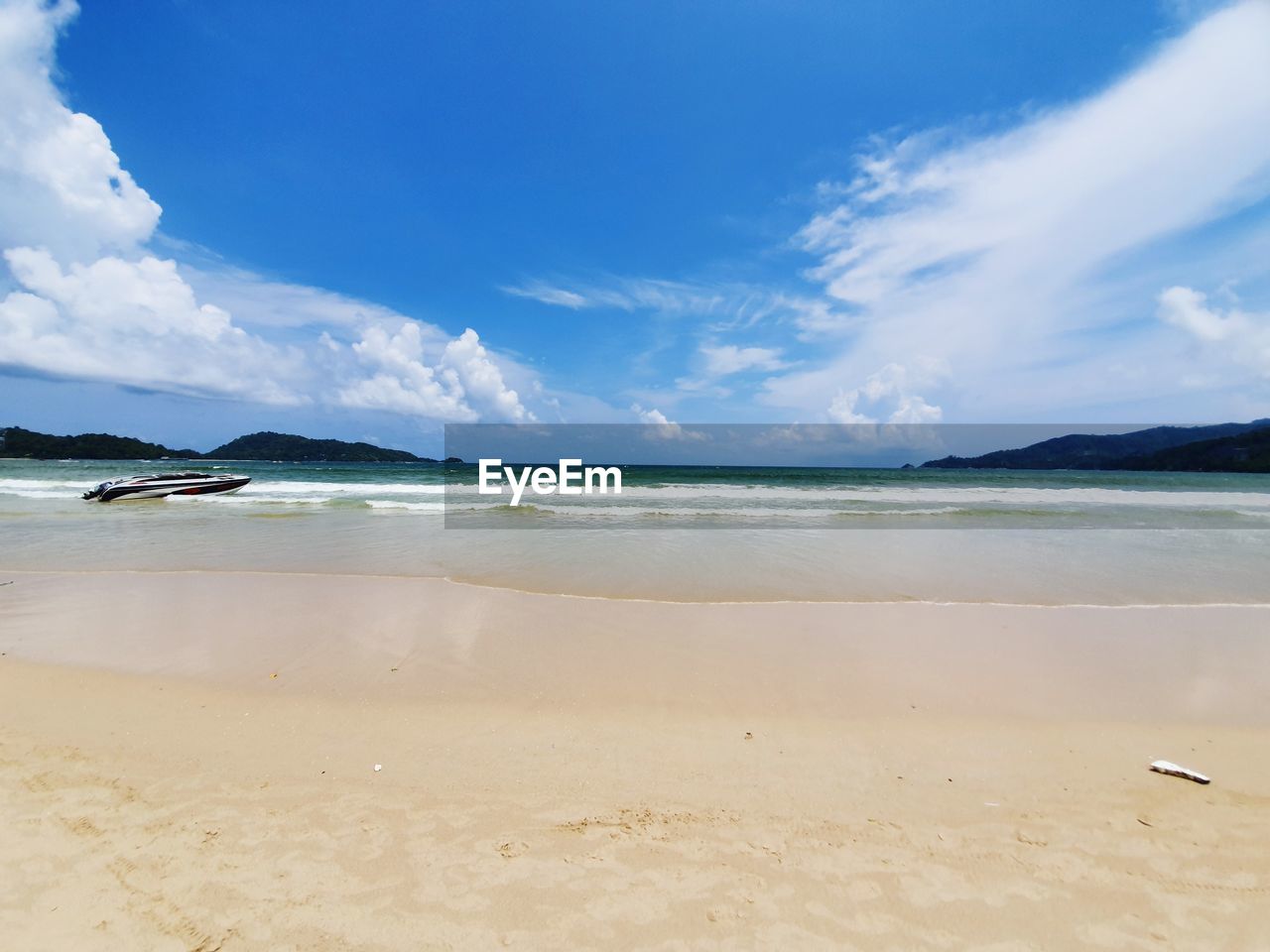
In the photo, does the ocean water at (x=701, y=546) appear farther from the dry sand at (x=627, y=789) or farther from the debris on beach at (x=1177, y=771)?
the debris on beach at (x=1177, y=771)

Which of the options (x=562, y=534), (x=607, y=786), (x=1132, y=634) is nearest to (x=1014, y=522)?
(x=1132, y=634)

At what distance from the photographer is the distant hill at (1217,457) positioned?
71688 mm

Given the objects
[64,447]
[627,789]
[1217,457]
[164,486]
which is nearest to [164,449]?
[64,447]

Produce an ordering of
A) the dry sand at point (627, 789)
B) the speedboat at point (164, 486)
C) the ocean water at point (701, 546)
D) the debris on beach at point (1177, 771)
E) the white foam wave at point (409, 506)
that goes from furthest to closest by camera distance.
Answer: the speedboat at point (164, 486)
the white foam wave at point (409, 506)
the ocean water at point (701, 546)
the debris on beach at point (1177, 771)
the dry sand at point (627, 789)

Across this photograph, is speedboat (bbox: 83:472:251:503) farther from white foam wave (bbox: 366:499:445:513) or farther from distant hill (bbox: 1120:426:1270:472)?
distant hill (bbox: 1120:426:1270:472)

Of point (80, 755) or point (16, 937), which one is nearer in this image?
point (16, 937)

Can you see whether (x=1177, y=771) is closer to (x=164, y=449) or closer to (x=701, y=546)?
(x=701, y=546)

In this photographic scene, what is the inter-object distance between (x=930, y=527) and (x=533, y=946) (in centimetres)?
1778

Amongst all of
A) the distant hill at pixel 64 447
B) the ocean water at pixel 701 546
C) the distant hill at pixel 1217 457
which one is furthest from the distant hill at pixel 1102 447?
the distant hill at pixel 64 447

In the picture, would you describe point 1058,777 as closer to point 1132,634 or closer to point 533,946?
point 533,946

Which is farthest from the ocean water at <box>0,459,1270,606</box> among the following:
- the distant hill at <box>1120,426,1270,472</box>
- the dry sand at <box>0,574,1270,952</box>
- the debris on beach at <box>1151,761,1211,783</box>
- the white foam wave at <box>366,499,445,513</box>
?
the distant hill at <box>1120,426,1270,472</box>

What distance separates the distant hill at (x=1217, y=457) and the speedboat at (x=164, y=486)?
113 meters

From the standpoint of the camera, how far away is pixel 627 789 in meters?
3.45

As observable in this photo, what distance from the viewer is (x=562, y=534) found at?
14.7 m
